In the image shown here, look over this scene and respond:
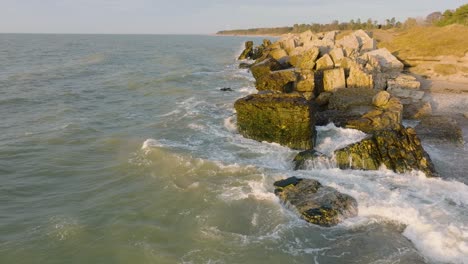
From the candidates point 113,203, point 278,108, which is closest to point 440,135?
point 278,108

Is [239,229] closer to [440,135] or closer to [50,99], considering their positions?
[440,135]

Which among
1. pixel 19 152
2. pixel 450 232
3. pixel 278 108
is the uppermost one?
pixel 278 108

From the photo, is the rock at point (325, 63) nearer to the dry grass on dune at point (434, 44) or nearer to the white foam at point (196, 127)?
the white foam at point (196, 127)

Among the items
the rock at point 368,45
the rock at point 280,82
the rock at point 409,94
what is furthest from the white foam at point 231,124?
the rock at point 368,45

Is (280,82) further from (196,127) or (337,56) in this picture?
(337,56)

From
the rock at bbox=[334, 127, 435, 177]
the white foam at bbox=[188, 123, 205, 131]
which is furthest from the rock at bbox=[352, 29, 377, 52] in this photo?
the rock at bbox=[334, 127, 435, 177]

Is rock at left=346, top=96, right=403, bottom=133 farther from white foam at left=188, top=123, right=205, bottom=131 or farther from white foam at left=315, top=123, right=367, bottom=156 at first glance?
white foam at left=188, top=123, right=205, bottom=131
